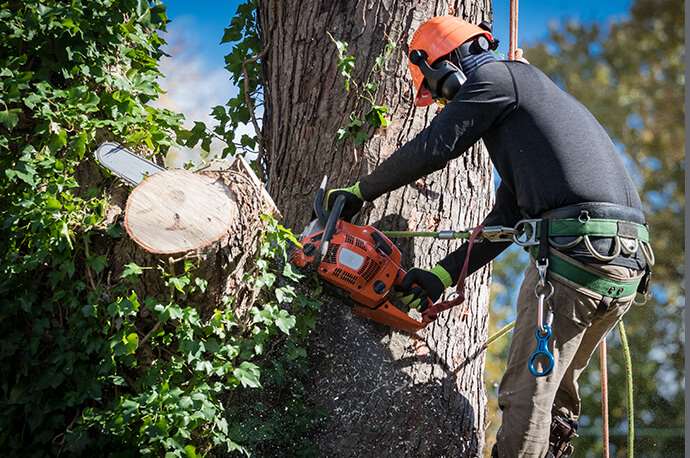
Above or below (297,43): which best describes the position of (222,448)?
below

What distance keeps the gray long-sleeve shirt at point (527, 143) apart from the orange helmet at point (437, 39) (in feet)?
0.76

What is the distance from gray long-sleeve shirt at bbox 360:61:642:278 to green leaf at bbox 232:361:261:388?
0.99 m

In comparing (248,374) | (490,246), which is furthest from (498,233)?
(248,374)

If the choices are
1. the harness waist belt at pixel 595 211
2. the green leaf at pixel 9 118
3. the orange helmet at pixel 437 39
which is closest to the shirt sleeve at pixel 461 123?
the orange helmet at pixel 437 39

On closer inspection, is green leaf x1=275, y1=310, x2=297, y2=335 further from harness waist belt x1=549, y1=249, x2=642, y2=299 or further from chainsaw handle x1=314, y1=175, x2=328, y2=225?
harness waist belt x1=549, y1=249, x2=642, y2=299

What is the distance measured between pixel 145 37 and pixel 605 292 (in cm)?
249

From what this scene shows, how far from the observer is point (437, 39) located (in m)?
3.69

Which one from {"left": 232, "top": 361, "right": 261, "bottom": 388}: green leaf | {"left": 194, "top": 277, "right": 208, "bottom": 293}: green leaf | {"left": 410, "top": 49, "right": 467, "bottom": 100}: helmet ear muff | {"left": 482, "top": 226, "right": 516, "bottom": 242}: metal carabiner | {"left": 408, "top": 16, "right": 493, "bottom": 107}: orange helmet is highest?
{"left": 408, "top": 16, "right": 493, "bottom": 107}: orange helmet

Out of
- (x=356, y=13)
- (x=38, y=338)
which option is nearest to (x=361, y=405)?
(x=38, y=338)

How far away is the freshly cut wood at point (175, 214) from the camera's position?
10.2 ft

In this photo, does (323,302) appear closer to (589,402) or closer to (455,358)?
(455,358)

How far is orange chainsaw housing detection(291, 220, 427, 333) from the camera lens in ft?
11.8

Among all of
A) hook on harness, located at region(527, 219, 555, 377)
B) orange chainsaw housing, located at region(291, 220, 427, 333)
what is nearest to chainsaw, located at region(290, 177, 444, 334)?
orange chainsaw housing, located at region(291, 220, 427, 333)

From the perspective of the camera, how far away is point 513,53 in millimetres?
4324
